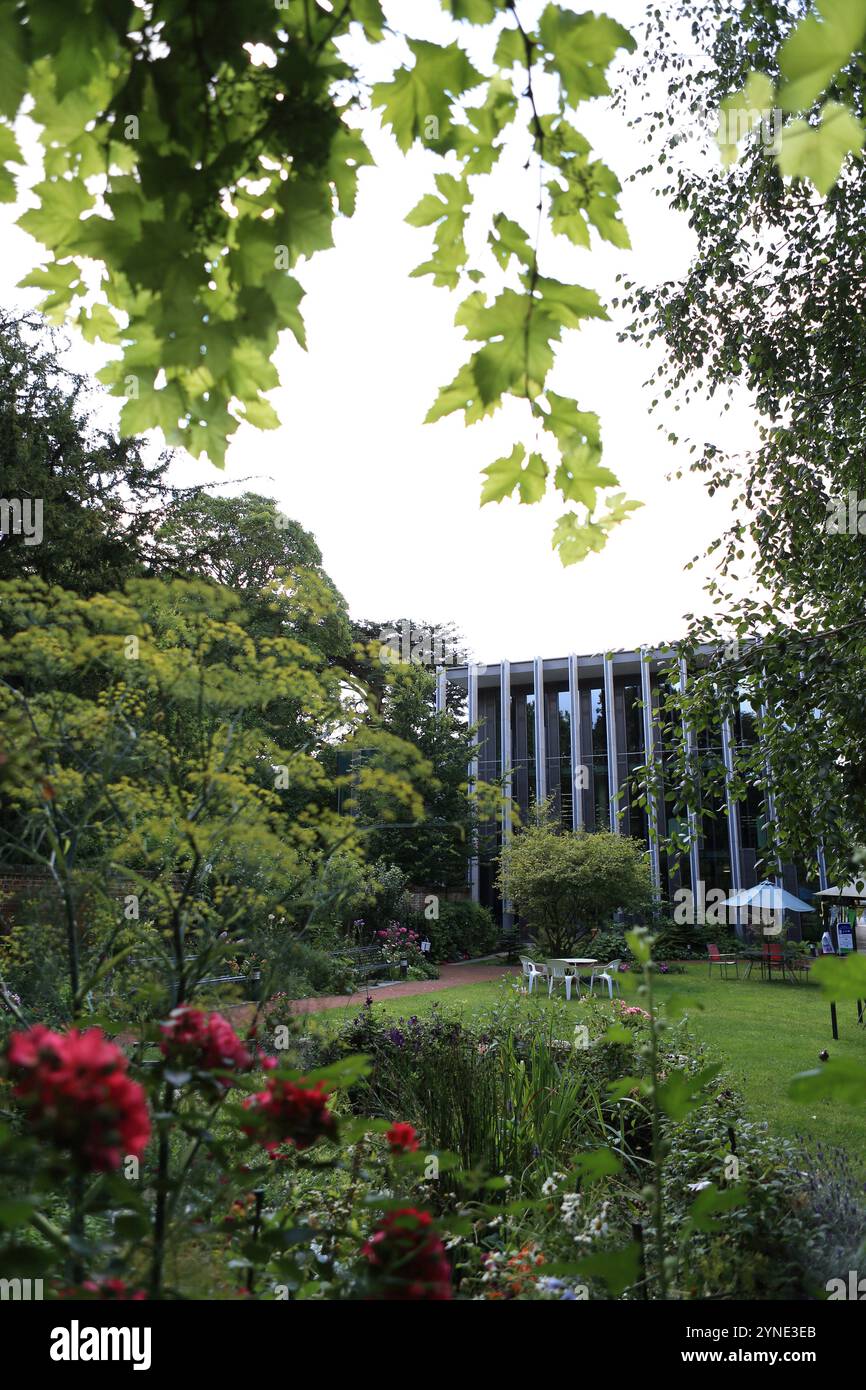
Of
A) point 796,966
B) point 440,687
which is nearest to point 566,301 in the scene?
point 796,966

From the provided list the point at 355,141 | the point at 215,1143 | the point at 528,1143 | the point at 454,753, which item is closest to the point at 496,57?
the point at 355,141

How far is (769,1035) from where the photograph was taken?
9.84 metres

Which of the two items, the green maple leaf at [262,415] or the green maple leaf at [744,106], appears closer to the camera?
the green maple leaf at [744,106]


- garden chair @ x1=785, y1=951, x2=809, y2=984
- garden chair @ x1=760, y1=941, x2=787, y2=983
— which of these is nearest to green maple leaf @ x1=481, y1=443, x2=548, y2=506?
garden chair @ x1=760, y1=941, x2=787, y2=983

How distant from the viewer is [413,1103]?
181 inches

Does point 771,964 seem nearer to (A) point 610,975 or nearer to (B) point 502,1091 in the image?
(B) point 502,1091

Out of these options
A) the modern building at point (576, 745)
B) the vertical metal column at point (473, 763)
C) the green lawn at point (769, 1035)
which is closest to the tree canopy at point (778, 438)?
the green lawn at point (769, 1035)

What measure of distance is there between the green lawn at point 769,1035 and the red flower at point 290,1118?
942 mm

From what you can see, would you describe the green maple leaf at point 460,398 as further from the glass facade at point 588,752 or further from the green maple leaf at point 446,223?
the glass facade at point 588,752

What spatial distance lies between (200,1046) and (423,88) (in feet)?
6.06

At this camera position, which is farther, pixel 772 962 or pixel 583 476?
pixel 772 962

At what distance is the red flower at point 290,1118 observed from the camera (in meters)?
1.36
